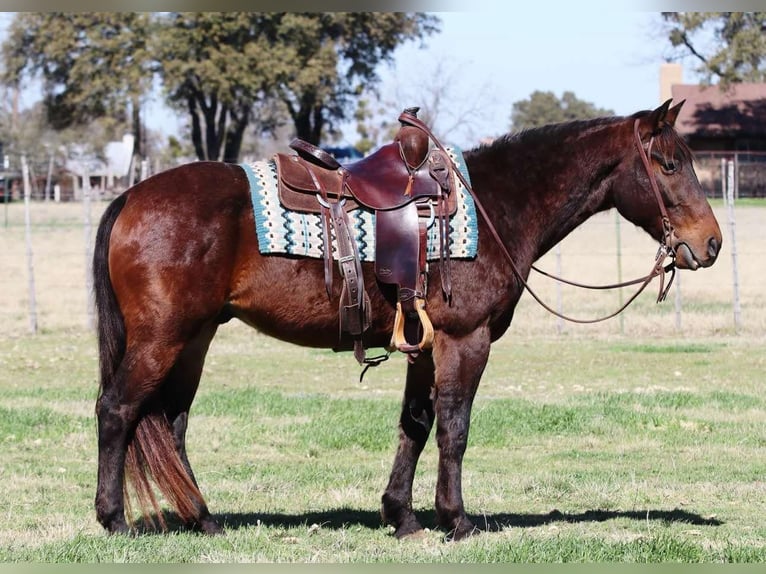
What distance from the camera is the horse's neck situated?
5953 mm

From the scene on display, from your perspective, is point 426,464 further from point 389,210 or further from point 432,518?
point 389,210

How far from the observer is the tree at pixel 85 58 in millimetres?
46469

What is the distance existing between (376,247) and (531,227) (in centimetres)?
91

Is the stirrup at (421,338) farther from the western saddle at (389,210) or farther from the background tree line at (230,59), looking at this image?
the background tree line at (230,59)

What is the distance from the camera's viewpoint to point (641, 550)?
17.7ft

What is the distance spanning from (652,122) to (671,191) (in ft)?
1.28

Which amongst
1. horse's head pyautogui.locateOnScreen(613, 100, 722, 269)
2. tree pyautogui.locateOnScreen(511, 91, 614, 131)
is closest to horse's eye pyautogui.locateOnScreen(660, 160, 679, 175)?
horse's head pyautogui.locateOnScreen(613, 100, 722, 269)

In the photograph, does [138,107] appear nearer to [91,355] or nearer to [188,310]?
[91,355]

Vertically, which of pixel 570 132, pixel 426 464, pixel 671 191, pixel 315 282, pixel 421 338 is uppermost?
pixel 570 132

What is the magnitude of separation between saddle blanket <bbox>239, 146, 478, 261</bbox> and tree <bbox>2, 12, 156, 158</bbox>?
42.2m

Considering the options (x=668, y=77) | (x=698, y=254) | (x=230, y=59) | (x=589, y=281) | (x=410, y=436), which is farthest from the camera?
(x=668, y=77)

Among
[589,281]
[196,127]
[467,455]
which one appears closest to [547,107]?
[196,127]

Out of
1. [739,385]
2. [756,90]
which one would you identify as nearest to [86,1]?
[739,385]

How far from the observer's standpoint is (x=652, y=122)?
231 inches
